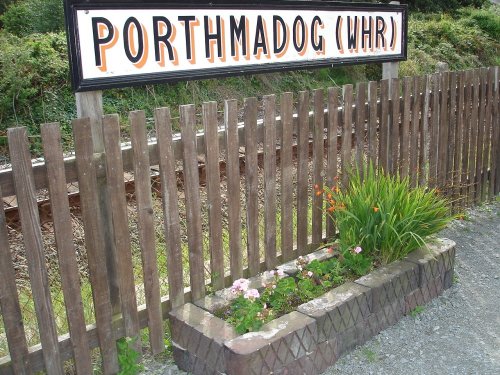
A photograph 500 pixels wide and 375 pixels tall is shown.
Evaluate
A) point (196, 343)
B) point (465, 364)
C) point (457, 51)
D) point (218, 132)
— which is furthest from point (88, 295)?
point (457, 51)

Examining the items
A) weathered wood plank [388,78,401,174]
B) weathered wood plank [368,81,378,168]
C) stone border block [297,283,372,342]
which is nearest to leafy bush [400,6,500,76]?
weathered wood plank [388,78,401,174]

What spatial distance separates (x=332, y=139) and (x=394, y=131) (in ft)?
2.77

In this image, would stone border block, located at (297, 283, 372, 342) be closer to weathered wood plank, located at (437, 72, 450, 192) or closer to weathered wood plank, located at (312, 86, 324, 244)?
weathered wood plank, located at (312, 86, 324, 244)

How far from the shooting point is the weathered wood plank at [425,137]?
17.2ft

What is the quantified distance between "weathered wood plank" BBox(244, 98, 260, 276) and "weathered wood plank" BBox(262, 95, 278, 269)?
0.11 m

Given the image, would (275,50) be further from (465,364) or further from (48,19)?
(48,19)

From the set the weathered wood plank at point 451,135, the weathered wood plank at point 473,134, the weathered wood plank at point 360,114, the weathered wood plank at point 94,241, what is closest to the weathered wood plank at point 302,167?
the weathered wood plank at point 360,114

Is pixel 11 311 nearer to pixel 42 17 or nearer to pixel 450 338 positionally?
pixel 450 338

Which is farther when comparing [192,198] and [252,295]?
[192,198]

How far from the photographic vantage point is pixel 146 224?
128 inches

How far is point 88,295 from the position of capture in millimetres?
4004

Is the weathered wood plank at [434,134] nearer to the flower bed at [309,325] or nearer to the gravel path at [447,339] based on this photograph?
the gravel path at [447,339]

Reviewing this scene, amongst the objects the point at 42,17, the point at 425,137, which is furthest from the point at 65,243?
the point at 42,17

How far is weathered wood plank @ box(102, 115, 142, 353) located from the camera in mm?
3029
